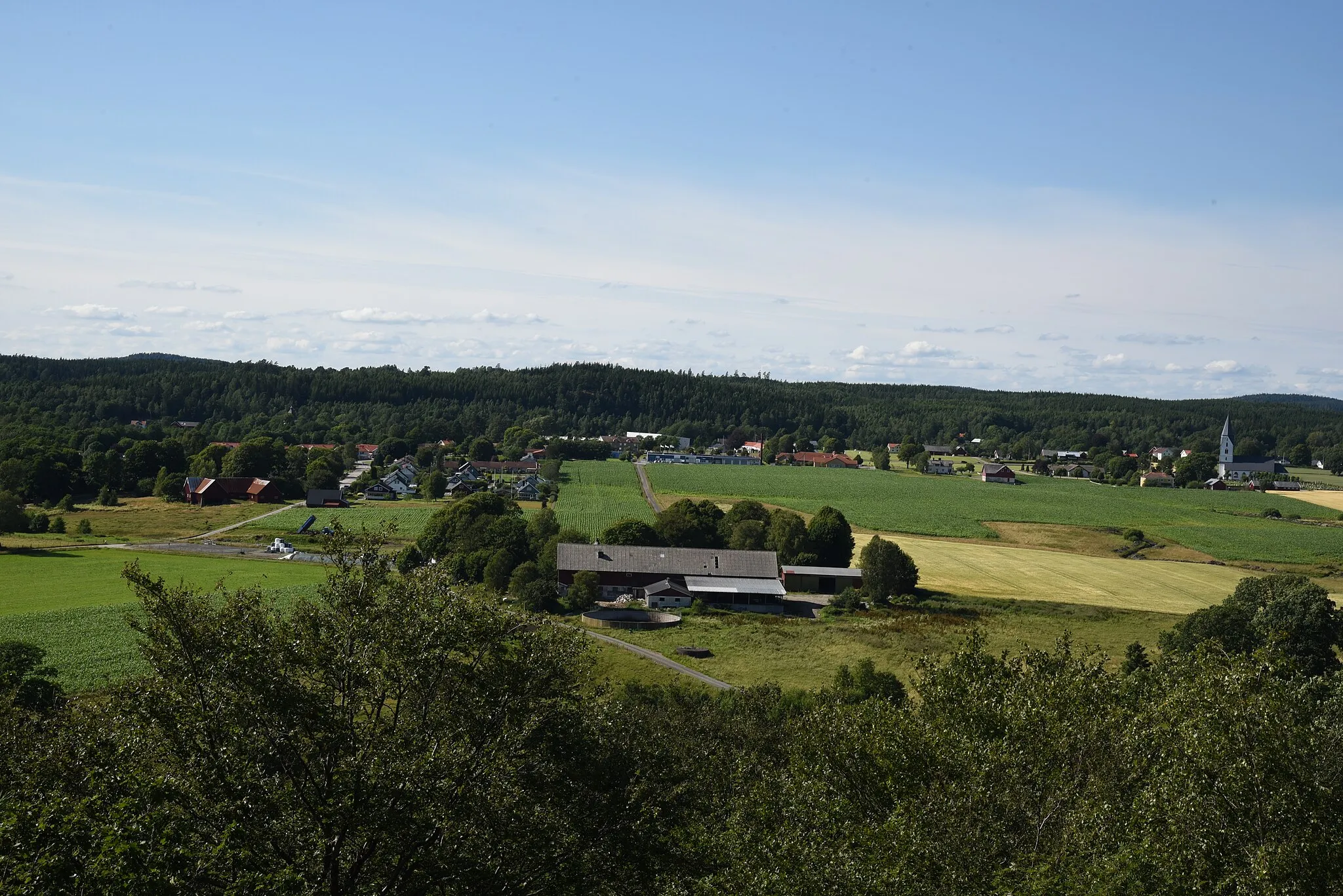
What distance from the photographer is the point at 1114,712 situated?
19516mm

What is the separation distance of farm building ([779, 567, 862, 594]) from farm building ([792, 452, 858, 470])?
310 ft

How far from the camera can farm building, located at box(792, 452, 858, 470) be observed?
532 feet

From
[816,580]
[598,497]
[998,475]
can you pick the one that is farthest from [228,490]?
[998,475]

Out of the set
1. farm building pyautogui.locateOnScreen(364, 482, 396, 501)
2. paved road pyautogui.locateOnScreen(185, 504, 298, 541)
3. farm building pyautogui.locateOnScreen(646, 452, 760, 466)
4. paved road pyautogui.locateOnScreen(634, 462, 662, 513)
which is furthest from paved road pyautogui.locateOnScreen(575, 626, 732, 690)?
farm building pyautogui.locateOnScreen(646, 452, 760, 466)

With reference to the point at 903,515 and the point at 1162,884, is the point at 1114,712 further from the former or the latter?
the point at 903,515

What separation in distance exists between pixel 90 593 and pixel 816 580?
140 ft

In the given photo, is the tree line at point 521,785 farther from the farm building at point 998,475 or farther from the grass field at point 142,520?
the farm building at point 998,475

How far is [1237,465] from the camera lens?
533 ft

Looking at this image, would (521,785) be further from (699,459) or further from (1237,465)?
(1237,465)

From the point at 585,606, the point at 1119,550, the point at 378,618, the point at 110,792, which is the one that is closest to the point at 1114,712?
the point at 378,618

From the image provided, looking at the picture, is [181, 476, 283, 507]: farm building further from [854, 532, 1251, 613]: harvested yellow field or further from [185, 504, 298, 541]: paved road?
[854, 532, 1251, 613]: harvested yellow field

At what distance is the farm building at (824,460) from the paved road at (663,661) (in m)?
114

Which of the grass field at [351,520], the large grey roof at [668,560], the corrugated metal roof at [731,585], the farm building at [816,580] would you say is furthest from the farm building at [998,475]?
the corrugated metal roof at [731,585]

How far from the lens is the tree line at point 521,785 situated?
40.8ft
